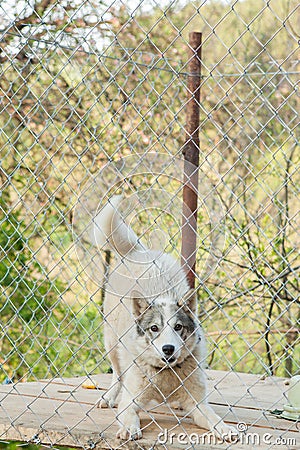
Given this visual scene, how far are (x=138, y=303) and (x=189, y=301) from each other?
153mm

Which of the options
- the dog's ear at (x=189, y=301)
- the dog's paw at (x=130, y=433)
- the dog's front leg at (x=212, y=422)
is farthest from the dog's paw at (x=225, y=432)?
the dog's ear at (x=189, y=301)

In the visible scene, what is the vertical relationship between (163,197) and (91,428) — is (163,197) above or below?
above

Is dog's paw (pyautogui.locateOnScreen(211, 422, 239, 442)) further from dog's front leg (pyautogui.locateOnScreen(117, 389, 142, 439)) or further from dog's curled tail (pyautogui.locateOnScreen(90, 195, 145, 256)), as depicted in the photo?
dog's curled tail (pyautogui.locateOnScreen(90, 195, 145, 256))

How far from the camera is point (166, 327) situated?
220 cm

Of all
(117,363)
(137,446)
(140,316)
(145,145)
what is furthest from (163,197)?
(137,446)

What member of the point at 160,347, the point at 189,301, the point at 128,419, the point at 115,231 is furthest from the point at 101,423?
the point at 115,231

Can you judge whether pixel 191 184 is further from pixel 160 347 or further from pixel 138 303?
pixel 160 347

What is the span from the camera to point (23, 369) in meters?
4.82

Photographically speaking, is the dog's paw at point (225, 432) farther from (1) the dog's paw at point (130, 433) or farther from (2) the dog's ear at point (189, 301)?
(2) the dog's ear at point (189, 301)

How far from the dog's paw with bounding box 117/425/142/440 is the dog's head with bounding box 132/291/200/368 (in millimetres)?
209

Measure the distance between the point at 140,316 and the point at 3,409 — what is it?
57 cm

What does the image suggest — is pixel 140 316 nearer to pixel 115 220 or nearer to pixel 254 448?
pixel 115 220

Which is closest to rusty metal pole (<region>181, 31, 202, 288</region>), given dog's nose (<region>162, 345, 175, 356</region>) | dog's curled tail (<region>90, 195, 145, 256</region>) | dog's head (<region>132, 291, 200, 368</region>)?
dog's curled tail (<region>90, 195, 145, 256</region>)

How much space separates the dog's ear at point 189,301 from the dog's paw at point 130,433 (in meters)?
0.38
